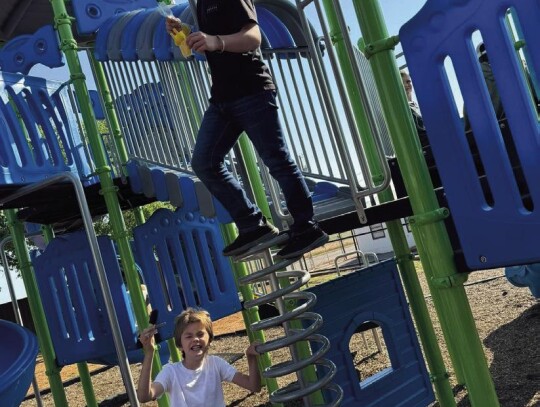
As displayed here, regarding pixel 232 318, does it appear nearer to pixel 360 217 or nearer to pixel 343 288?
pixel 343 288

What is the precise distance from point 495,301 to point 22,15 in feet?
23.4

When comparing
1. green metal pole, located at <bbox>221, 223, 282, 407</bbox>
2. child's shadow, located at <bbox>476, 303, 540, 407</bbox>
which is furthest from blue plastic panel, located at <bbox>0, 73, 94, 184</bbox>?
child's shadow, located at <bbox>476, 303, 540, 407</bbox>

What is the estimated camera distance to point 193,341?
9.39ft

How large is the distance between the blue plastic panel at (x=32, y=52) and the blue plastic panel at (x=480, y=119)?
3721 millimetres

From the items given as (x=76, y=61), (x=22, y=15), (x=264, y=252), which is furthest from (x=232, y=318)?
(x=264, y=252)

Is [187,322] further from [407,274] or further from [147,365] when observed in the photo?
[407,274]

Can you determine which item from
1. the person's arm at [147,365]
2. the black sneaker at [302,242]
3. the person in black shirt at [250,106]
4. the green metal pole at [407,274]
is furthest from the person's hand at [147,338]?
the green metal pole at [407,274]

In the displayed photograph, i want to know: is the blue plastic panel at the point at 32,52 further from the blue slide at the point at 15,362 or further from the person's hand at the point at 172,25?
the person's hand at the point at 172,25

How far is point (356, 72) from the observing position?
2.30 metres

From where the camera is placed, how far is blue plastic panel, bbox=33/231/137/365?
4.92 meters

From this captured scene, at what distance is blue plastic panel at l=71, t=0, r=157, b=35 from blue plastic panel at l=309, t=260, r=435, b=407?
9.00 feet

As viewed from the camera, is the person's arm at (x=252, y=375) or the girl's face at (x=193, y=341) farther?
the girl's face at (x=193, y=341)

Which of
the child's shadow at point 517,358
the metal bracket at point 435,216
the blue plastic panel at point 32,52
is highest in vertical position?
the blue plastic panel at point 32,52

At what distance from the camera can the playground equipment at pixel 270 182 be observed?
204 cm
